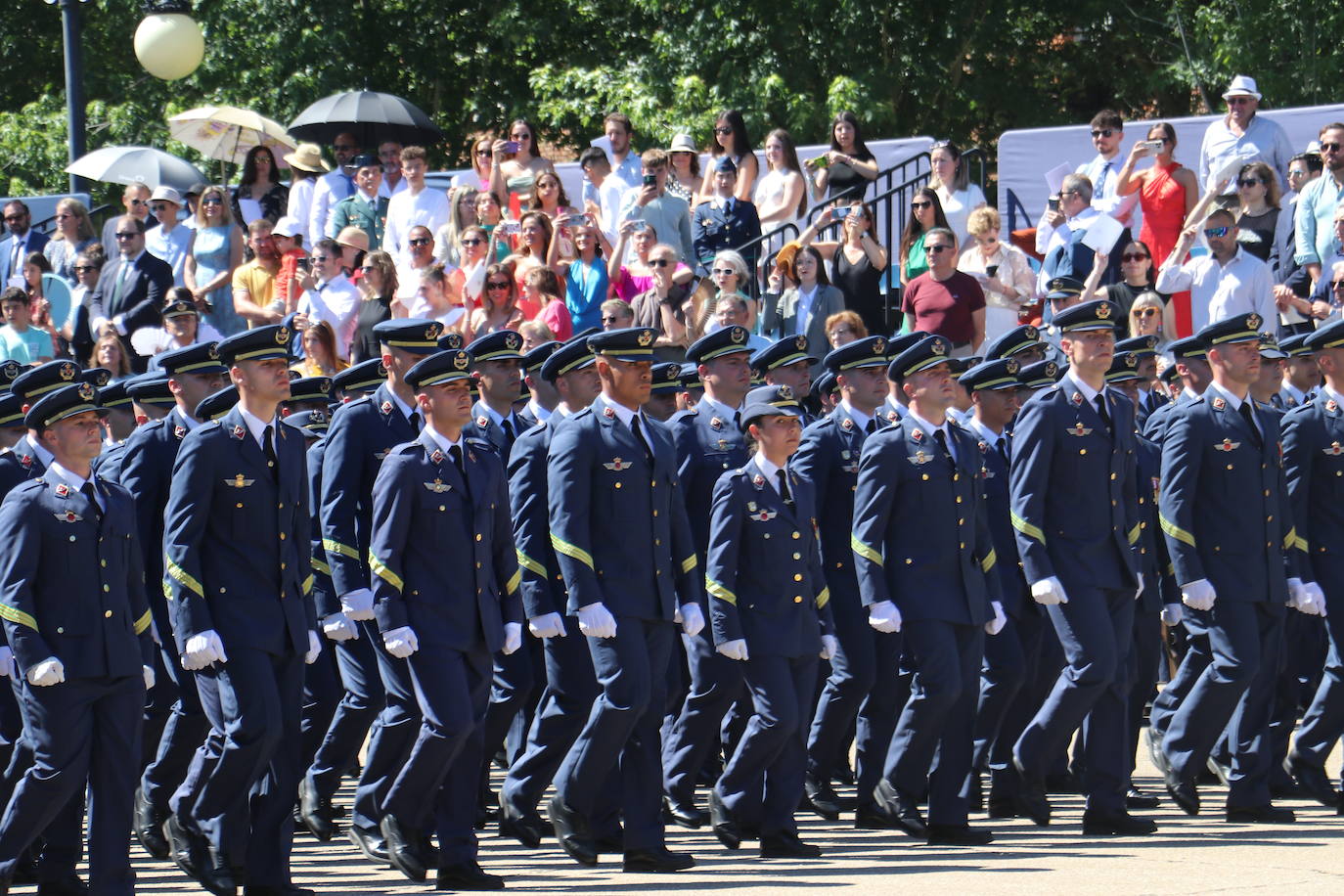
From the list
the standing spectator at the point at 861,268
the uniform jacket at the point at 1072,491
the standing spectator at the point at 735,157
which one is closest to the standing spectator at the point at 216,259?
the standing spectator at the point at 735,157

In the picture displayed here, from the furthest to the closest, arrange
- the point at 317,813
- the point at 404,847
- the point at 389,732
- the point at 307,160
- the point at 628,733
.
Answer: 1. the point at 307,160
2. the point at 317,813
3. the point at 628,733
4. the point at 389,732
5. the point at 404,847

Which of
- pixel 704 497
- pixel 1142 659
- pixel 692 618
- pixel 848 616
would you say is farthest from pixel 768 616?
pixel 1142 659

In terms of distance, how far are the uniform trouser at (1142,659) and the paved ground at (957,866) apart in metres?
0.83

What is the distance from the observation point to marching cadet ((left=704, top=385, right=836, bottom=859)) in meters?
9.12

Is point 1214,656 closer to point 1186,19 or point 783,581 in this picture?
point 783,581

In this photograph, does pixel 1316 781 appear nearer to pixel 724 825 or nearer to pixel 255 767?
pixel 724 825

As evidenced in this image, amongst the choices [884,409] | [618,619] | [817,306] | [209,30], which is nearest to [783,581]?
[618,619]

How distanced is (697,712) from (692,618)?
2.40ft

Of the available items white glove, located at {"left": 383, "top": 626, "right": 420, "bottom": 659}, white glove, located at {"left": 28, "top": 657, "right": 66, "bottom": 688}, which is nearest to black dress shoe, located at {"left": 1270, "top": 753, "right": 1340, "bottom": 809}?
white glove, located at {"left": 383, "top": 626, "right": 420, "bottom": 659}

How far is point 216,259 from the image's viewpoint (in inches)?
683

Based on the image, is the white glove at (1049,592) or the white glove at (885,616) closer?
the white glove at (885,616)

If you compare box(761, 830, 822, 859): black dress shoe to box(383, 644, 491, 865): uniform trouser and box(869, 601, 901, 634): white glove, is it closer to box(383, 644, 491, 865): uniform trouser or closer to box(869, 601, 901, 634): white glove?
box(869, 601, 901, 634): white glove

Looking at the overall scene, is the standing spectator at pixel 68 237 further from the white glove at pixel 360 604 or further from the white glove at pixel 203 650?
the white glove at pixel 203 650

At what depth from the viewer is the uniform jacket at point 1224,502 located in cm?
997
